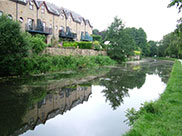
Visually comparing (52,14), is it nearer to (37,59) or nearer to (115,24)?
(115,24)

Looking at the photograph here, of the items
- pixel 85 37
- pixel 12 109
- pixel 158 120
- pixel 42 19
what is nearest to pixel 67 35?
pixel 42 19

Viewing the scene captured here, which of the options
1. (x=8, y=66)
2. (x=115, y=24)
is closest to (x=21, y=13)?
(x=8, y=66)

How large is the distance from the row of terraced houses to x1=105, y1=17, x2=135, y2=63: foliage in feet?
27.5

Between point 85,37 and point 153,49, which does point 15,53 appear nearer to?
point 85,37

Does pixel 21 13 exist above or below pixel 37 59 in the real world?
above

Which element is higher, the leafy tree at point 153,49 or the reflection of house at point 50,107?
the leafy tree at point 153,49

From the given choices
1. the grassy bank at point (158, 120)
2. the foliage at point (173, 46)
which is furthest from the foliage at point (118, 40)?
the grassy bank at point (158, 120)

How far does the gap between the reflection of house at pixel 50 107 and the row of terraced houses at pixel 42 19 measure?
57.6 feet

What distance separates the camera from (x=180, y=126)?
4.79 m

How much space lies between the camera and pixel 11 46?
14.5 m

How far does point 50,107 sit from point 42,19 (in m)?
27.9

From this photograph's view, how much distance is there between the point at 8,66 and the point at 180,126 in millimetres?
14145

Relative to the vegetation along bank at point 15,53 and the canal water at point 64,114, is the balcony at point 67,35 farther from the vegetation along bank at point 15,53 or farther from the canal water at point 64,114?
the canal water at point 64,114

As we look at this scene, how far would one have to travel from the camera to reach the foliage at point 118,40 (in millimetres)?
40719
